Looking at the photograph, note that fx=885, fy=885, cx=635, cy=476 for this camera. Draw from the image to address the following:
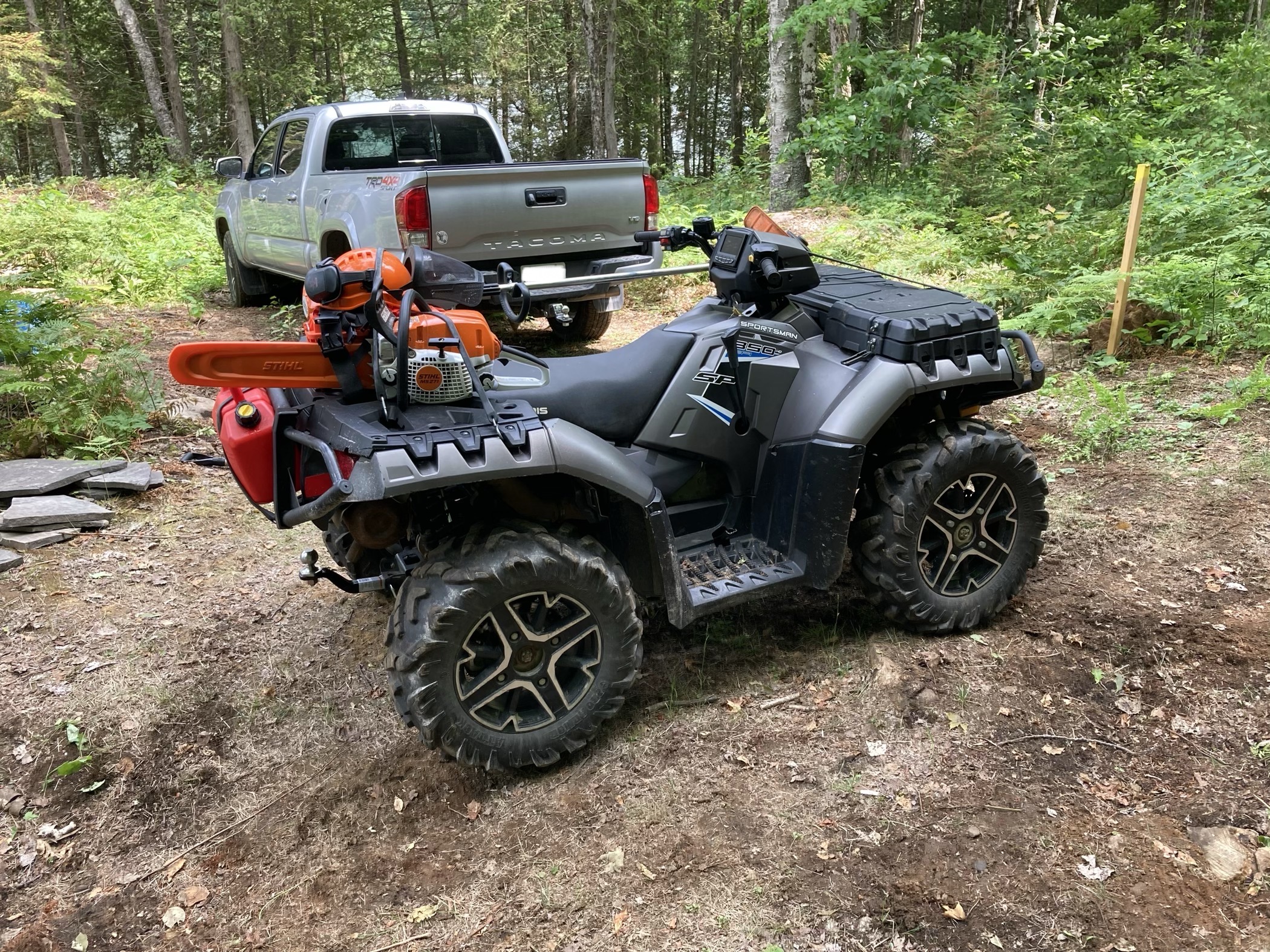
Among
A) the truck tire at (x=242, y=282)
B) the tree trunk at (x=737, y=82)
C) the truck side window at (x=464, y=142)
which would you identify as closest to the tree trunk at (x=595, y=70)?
the tree trunk at (x=737, y=82)

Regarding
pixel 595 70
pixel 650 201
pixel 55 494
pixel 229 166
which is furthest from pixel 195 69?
pixel 55 494

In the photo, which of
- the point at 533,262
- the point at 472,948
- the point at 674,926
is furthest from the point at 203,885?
the point at 533,262

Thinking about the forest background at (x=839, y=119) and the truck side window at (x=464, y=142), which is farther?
the truck side window at (x=464, y=142)

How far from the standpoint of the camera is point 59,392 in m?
5.55

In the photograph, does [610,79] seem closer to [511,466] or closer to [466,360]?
[466,360]

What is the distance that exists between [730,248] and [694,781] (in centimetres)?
200

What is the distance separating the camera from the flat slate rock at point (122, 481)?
16.4ft

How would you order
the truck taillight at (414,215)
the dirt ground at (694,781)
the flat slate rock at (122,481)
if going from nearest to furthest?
the dirt ground at (694,781), the flat slate rock at (122,481), the truck taillight at (414,215)

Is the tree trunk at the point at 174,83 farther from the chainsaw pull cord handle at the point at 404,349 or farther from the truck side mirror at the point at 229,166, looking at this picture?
the chainsaw pull cord handle at the point at 404,349

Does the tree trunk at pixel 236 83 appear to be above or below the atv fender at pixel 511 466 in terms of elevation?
above

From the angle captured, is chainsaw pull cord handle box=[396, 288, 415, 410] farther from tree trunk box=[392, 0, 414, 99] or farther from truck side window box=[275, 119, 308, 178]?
tree trunk box=[392, 0, 414, 99]

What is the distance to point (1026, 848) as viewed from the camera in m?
2.51

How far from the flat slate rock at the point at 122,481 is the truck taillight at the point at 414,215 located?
2312 mm

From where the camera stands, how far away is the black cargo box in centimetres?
331
